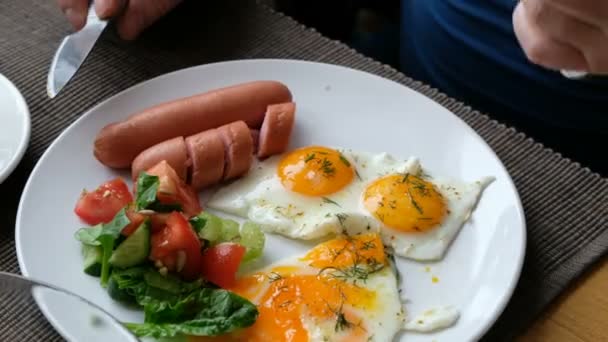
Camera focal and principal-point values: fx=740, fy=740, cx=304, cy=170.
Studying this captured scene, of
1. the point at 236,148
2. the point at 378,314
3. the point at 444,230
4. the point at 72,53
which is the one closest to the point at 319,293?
the point at 378,314

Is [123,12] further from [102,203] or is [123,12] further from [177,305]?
[177,305]

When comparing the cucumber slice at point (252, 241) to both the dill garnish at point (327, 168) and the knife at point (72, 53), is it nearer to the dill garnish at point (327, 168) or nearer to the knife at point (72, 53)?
the dill garnish at point (327, 168)

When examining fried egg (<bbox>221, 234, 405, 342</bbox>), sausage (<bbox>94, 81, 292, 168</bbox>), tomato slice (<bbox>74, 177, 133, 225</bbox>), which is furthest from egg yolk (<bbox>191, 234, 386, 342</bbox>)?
sausage (<bbox>94, 81, 292, 168</bbox>)

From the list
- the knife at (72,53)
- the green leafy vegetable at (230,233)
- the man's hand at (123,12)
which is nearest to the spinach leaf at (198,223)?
the green leafy vegetable at (230,233)

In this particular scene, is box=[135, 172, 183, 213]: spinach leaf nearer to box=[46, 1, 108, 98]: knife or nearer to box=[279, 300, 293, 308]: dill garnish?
box=[279, 300, 293, 308]: dill garnish

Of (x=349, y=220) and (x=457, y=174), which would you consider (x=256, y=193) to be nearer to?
(x=349, y=220)
